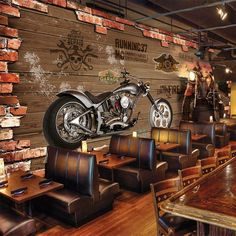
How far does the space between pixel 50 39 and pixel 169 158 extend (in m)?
3.37

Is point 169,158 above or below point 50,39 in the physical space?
below

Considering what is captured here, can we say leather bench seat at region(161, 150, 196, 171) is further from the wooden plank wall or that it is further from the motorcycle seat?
the motorcycle seat

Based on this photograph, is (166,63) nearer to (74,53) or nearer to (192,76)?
(192,76)

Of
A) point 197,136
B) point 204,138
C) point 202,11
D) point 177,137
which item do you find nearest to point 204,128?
point 204,138

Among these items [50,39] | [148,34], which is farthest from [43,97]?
[148,34]

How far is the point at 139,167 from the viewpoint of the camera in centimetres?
480

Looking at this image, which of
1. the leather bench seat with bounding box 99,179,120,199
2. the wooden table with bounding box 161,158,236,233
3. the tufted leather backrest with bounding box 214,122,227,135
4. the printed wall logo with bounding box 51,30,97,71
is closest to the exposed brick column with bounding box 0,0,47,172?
the printed wall logo with bounding box 51,30,97,71

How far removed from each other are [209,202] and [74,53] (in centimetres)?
375

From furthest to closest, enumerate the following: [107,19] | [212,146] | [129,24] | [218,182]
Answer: [212,146], [129,24], [107,19], [218,182]

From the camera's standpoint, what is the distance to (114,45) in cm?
577

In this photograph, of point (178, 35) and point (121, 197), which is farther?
point (178, 35)

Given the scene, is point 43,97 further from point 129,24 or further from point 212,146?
point 212,146

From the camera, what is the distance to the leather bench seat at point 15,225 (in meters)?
2.56

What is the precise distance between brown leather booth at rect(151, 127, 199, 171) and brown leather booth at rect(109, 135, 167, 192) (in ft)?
2.00
